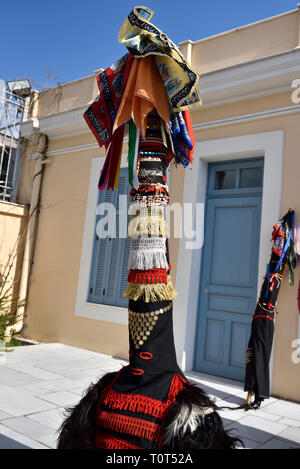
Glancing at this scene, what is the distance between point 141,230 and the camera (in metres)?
1.65

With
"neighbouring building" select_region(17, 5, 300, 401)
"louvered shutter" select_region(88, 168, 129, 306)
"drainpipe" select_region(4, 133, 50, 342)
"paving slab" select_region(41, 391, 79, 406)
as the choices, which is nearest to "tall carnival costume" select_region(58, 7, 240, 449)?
"paving slab" select_region(41, 391, 79, 406)

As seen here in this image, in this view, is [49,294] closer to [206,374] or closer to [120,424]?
[206,374]

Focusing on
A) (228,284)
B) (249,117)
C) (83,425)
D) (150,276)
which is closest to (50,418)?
(83,425)

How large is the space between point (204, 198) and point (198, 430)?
3726 millimetres

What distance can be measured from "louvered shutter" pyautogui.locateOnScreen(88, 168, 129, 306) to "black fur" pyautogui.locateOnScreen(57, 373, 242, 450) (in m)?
3.62

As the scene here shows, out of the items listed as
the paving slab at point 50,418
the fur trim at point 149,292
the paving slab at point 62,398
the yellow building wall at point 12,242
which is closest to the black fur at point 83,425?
the fur trim at point 149,292

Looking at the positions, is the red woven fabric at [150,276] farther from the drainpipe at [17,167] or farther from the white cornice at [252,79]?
the drainpipe at [17,167]

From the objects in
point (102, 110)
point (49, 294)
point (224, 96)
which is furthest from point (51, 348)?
point (102, 110)

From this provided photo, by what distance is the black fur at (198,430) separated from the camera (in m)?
1.39

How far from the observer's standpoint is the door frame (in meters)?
4.18

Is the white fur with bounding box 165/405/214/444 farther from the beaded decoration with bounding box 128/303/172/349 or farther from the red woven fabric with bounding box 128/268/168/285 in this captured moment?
the red woven fabric with bounding box 128/268/168/285

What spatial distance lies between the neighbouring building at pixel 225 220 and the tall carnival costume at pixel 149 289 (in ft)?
8.71

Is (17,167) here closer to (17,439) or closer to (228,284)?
(228,284)

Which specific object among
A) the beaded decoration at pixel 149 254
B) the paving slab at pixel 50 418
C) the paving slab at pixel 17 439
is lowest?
the paving slab at pixel 50 418
